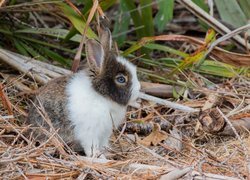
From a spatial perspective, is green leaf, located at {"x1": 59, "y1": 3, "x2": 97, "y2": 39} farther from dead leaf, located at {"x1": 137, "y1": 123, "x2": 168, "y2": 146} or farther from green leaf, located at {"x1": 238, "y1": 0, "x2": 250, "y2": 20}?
green leaf, located at {"x1": 238, "y1": 0, "x2": 250, "y2": 20}

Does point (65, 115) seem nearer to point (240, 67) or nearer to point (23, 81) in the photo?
point (23, 81)

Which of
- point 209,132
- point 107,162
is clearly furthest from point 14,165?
point 209,132

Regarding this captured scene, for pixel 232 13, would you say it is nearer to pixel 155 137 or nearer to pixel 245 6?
pixel 245 6

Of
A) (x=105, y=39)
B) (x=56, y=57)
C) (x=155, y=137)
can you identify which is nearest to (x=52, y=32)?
(x=56, y=57)

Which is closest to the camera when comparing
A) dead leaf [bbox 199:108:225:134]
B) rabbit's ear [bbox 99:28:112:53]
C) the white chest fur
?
the white chest fur

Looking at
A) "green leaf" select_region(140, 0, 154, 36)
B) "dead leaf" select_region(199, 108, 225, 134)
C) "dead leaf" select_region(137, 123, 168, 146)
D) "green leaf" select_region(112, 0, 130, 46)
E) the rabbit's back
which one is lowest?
"dead leaf" select_region(137, 123, 168, 146)

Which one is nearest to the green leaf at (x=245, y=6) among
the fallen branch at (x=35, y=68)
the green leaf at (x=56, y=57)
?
the fallen branch at (x=35, y=68)

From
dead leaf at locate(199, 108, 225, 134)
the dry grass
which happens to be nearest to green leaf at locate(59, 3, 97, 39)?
the dry grass
